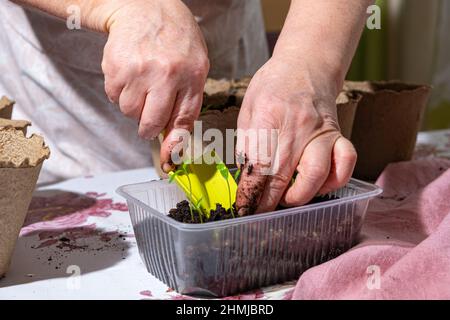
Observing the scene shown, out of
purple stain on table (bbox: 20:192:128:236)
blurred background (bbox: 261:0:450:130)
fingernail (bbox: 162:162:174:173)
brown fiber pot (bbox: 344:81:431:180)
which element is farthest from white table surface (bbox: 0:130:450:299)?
blurred background (bbox: 261:0:450:130)

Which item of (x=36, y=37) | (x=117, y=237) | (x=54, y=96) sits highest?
(x=36, y=37)

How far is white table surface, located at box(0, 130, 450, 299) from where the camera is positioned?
674mm

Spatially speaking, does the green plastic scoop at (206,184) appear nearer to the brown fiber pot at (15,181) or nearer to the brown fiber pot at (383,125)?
the brown fiber pot at (15,181)

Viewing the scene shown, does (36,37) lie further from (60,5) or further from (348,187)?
(348,187)

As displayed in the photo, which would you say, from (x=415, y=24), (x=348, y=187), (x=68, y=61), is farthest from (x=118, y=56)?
(x=415, y=24)

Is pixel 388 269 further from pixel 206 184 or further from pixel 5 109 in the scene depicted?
pixel 5 109

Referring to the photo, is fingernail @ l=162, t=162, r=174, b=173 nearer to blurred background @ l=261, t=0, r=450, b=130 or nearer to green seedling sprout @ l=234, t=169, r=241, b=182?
green seedling sprout @ l=234, t=169, r=241, b=182

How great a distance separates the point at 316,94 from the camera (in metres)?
0.73

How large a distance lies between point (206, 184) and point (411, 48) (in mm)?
1622

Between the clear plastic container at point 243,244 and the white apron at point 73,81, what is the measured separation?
472 millimetres

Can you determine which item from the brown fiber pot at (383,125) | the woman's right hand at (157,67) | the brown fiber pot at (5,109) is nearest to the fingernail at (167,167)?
the woman's right hand at (157,67)

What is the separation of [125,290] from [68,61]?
1.91 ft

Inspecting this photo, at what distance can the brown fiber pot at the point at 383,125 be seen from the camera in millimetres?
1053

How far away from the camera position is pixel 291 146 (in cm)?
69
